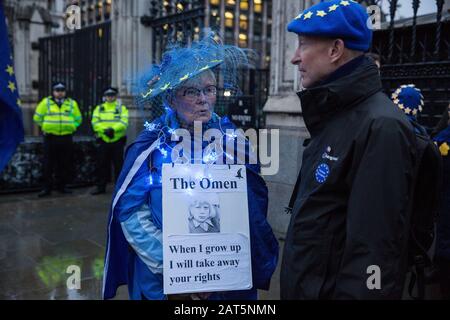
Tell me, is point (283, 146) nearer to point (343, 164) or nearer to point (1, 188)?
point (343, 164)

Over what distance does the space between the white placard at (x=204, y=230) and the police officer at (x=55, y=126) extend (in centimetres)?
693

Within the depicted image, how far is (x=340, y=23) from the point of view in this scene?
164cm

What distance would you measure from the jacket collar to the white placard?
2.01ft

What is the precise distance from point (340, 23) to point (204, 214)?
1.03 meters

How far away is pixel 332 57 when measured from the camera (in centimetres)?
170

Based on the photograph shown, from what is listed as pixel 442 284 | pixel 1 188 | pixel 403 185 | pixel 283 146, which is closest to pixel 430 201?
pixel 403 185

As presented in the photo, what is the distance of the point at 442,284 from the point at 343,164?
2785mm

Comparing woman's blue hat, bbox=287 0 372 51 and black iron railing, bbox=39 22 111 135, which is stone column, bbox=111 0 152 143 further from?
woman's blue hat, bbox=287 0 372 51

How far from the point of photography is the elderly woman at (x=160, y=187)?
2221 mm

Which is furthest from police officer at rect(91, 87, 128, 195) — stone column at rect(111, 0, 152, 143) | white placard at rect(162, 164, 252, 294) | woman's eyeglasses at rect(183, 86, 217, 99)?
white placard at rect(162, 164, 252, 294)

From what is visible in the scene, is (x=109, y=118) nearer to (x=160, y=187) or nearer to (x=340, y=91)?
(x=160, y=187)

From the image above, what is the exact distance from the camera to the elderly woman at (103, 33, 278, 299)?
7.29ft

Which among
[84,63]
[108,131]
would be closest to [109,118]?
[108,131]

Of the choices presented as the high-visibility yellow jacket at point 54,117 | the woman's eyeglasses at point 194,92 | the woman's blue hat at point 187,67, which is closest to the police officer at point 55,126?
the high-visibility yellow jacket at point 54,117
